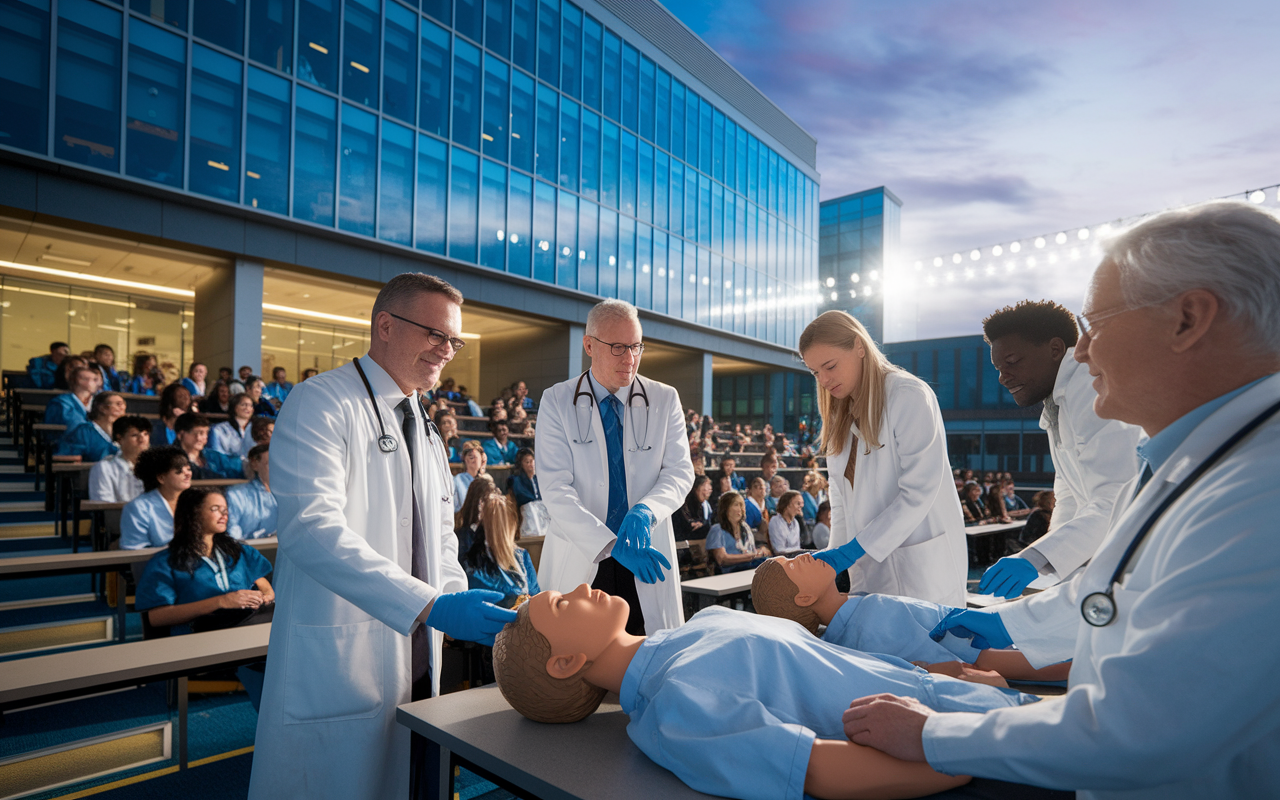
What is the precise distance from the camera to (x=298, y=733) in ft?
5.11

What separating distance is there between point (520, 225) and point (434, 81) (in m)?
3.40

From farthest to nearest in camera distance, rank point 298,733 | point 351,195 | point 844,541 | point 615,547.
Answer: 1. point 351,195
2. point 844,541
3. point 615,547
4. point 298,733

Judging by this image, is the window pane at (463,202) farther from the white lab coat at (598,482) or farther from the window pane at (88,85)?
the white lab coat at (598,482)

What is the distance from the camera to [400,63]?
12.7 meters

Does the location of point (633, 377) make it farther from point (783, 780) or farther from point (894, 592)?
point (783, 780)

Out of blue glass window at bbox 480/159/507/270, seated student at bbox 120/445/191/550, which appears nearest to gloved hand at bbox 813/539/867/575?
seated student at bbox 120/445/191/550

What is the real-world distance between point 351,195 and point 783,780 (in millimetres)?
13047

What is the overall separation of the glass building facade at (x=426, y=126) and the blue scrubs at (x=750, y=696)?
1170 centimetres

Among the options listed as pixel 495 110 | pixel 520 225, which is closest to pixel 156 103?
pixel 495 110

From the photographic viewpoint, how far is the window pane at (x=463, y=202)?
1365 cm

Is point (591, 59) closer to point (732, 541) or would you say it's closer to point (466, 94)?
point (466, 94)

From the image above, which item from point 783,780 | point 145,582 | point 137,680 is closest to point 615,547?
point 783,780

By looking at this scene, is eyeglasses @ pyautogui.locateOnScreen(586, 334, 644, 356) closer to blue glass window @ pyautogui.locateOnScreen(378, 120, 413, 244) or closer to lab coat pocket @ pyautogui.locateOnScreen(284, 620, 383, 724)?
lab coat pocket @ pyautogui.locateOnScreen(284, 620, 383, 724)

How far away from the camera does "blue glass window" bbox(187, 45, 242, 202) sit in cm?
1006
